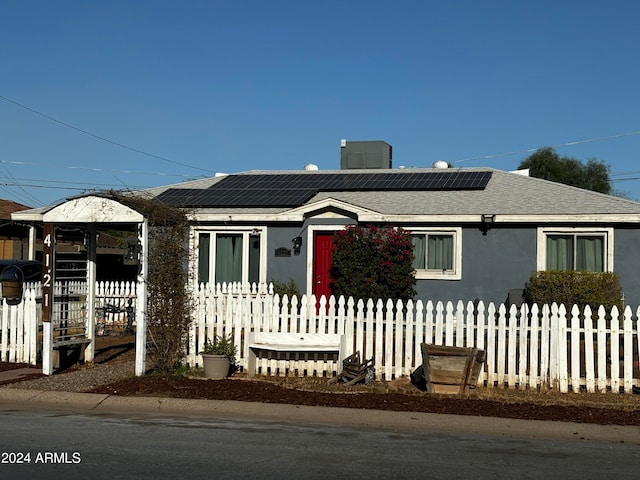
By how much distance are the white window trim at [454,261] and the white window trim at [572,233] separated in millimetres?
1751

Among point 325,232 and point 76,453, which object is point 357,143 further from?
point 76,453

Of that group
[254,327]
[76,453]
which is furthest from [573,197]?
[76,453]

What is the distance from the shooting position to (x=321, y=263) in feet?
60.6

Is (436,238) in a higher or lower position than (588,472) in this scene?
higher

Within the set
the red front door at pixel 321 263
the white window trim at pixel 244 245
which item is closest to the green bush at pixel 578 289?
the red front door at pixel 321 263

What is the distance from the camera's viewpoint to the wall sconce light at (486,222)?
1703 centimetres

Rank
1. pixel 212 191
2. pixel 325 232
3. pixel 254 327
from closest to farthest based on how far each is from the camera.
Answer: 1. pixel 254 327
2. pixel 325 232
3. pixel 212 191

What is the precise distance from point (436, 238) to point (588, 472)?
11.4m

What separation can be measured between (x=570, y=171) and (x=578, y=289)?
36.5m

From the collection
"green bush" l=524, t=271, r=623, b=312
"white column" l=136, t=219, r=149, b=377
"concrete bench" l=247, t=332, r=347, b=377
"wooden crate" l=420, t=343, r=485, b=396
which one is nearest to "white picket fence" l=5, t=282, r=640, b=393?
"concrete bench" l=247, t=332, r=347, b=377

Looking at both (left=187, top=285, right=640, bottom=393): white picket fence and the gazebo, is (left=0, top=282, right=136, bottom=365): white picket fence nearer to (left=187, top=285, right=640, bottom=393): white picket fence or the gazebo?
the gazebo

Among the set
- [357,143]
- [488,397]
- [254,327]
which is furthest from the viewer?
[357,143]

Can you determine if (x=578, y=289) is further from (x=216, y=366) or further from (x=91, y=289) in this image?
(x=91, y=289)

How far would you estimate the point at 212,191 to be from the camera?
21.1 m
